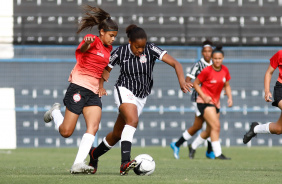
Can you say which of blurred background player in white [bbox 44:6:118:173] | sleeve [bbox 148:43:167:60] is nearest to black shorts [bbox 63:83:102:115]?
blurred background player in white [bbox 44:6:118:173]

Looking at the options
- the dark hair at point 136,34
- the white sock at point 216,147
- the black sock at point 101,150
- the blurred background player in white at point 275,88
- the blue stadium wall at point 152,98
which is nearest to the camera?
the dark hair at point 136,34

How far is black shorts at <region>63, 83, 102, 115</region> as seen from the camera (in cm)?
638

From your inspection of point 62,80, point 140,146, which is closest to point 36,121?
point 62,80

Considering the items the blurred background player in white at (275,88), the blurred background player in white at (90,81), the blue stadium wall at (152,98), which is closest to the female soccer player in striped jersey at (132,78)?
the blurred background player in white at (90,81)

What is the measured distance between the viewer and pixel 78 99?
20.9 feet

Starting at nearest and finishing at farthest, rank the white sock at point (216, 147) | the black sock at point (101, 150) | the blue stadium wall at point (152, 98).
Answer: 1. the black sock at point (101, 150)
2. the white sock at point (216, 147)
3. the blue stadium wall at point (152, 98)

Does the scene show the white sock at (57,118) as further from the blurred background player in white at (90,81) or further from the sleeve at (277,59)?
the sleeve at (277,59)

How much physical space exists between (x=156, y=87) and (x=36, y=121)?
2706 mm

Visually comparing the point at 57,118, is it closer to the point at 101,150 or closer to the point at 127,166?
the point at 101,150

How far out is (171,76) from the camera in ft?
49.0

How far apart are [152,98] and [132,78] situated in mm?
8195

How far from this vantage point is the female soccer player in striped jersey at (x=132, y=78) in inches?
251

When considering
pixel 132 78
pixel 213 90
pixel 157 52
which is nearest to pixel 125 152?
pixel 132 78

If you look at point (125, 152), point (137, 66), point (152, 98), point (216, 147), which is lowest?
point (216, 147)
